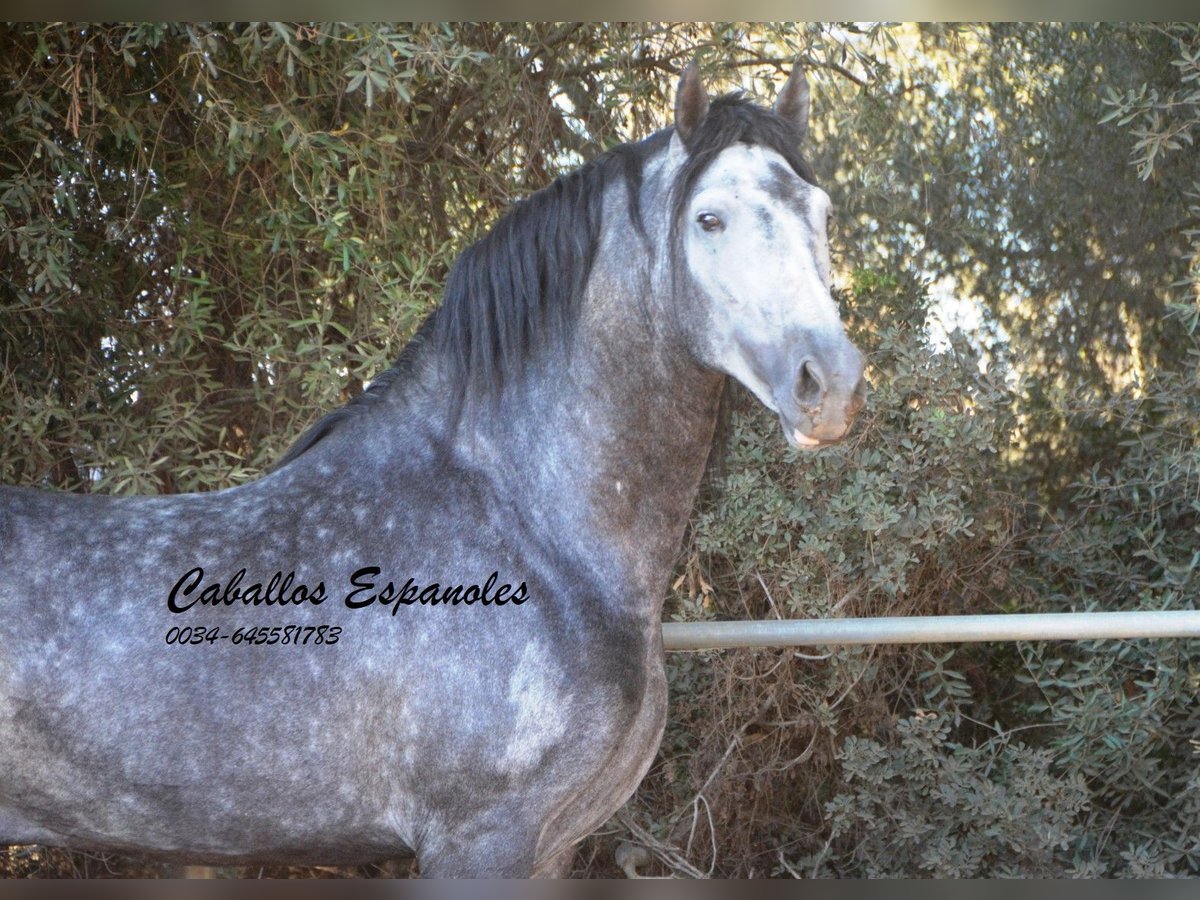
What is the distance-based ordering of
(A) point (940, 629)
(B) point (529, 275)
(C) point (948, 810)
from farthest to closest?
(C) point (948, 810)
(A) point (940, 629)
(B) point (529, 275)

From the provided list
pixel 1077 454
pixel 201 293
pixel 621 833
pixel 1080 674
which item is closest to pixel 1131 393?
pixel 1077 454

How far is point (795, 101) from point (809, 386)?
74 cm

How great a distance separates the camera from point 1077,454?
13.8 ft

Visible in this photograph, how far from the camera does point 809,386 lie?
1.79 metres

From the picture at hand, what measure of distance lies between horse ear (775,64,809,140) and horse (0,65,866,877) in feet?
0.42

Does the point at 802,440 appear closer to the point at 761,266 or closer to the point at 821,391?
the point at 821,391

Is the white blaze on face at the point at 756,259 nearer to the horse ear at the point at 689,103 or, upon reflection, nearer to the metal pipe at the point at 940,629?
the horse ear at the point at 689,103

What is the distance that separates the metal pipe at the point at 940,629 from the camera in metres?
2.49

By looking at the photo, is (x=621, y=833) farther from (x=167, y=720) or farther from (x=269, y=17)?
(x=269, y=17)

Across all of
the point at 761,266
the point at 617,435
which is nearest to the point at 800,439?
the point at 761,266

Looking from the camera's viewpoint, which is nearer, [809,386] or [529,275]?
[809,386]

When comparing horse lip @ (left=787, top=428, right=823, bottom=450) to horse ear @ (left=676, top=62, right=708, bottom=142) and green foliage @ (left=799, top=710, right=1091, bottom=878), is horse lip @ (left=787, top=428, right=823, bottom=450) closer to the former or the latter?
horse ear @ (left=676, top=62, right=708, bottom=142)

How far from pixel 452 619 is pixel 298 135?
170 cm

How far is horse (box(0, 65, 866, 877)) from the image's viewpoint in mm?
1909
